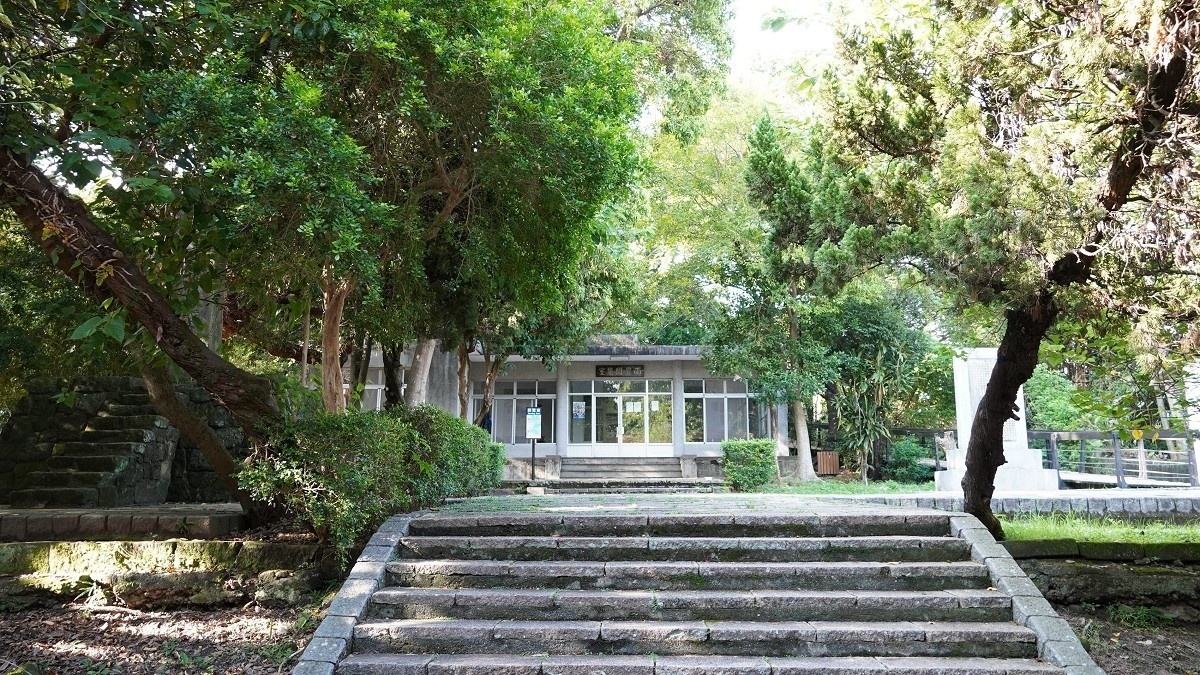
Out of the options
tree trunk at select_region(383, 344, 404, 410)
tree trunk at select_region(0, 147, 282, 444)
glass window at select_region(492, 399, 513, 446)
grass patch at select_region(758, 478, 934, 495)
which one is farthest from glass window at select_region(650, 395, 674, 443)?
tree trunk at select_region(0, 147, 282, 444)

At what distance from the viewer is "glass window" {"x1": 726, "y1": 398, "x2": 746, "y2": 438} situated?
23172 mm

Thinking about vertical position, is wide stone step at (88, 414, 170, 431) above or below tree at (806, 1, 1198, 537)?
below

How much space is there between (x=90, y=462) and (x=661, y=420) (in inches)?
636

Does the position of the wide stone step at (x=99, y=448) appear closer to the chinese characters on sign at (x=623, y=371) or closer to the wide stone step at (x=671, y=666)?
the wide stone step at (x=671, y=666)

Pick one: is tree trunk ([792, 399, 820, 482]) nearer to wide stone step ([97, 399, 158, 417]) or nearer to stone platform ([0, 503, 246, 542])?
wide stone step ([97, 399, 158, 417])

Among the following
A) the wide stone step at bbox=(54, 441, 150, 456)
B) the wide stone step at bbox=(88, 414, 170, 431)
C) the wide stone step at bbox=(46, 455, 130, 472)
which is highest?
the wide stone step at bbox=(88, 414, 170, 431)

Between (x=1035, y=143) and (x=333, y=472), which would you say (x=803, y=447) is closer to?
(x=1035, y=143)

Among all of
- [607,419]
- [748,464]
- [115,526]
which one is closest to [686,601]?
[115,526]

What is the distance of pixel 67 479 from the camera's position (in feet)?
31.1

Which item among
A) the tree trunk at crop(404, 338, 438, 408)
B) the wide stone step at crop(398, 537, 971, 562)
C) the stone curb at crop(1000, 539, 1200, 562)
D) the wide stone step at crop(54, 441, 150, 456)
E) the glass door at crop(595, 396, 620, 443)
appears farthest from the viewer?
the glass door at crop(595, 396, 620, 443)

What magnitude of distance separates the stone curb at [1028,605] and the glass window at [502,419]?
1889cm

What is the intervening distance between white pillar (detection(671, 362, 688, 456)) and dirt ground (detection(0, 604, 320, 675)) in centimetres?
1789

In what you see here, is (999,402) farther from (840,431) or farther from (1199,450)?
(840,431)

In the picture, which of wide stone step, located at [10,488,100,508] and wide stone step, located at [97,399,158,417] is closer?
wide stone step, located at [10,488,100,508]
